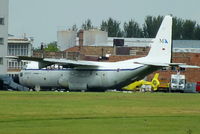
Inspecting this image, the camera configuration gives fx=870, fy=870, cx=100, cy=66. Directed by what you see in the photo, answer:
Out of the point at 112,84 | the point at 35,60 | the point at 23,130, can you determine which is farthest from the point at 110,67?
the point at 23,130

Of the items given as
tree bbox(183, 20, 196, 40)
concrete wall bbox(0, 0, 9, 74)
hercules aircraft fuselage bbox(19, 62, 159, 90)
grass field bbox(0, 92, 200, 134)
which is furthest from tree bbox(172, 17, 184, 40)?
grass field bbox(0, 92, 200, 134)

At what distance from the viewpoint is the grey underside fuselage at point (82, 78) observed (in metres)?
74.9

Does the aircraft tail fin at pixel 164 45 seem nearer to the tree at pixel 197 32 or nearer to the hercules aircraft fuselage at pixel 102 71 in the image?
the hercules aircraft fuselage at pixel 102 71

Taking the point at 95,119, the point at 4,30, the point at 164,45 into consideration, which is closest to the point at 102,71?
the point at 164,45

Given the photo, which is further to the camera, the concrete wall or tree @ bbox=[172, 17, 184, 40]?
tree @ bbox=[172, 17, 184, 40]

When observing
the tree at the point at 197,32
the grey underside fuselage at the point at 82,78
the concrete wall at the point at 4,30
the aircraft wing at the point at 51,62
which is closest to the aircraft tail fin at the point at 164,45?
the grey underside fuselage at the point at 82,78

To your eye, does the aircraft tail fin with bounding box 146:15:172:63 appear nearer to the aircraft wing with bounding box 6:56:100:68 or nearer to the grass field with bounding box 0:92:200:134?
the aircraft wing with bounding box 6:56:100:68

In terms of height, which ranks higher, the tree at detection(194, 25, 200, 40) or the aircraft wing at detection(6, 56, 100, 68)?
the tree at detection(194, 25, 200, 40)

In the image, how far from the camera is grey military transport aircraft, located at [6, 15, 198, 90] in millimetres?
74250

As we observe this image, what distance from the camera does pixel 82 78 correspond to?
77.1m

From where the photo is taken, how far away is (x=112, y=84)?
75750 millimetres

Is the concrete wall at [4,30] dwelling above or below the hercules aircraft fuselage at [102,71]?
above

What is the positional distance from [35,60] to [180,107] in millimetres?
35749

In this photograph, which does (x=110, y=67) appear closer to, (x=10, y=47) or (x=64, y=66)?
(x=64, y=66)
